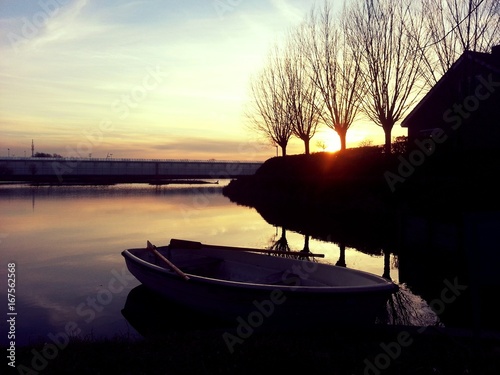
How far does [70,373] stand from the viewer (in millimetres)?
5566

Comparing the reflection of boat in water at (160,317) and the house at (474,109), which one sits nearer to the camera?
the reflection of boat in water at (160,317)

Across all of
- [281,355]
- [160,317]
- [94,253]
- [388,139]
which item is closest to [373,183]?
[388,139]

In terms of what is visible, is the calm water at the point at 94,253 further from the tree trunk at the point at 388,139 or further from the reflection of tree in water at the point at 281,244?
the tree trunk at the point at 388,139

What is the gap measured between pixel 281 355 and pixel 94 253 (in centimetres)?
1132

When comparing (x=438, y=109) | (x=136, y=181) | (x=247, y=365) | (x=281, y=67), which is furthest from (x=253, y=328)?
(x=136, y=181)

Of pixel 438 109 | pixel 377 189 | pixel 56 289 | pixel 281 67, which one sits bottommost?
A: pixel 56 289

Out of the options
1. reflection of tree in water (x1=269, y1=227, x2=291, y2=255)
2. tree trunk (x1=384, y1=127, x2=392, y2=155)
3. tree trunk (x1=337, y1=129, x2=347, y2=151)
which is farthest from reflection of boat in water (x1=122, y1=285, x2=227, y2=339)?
tree trunk (x1=337, y1=129, x2=347, y2=151)

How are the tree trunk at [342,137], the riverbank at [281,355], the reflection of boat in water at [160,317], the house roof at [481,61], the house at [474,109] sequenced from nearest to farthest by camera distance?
1. the riverbank at [281,355]
2. the reflection of boat in water at [160,317]
3. the house roof at [481,61]
4. the house at [474,109]
5. the tree trunk at [342,137]

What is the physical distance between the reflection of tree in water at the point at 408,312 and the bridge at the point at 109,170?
211ft

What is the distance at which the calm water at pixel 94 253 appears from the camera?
30.5 ft

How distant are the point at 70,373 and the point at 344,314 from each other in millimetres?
4145

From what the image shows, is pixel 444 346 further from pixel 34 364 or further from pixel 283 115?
pixel 283 115

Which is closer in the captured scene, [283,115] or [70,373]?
[70,373]

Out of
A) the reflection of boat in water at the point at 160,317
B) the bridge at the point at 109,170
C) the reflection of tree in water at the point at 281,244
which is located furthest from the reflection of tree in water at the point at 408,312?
the bridge at the point at 109,170
